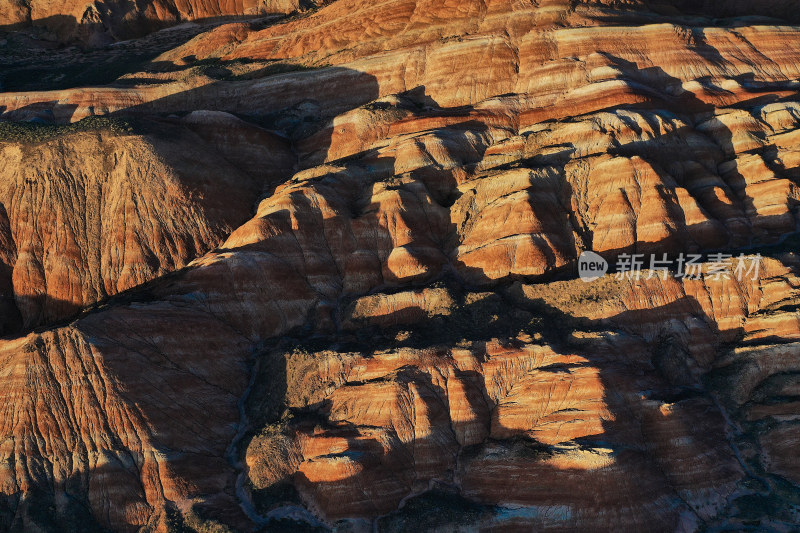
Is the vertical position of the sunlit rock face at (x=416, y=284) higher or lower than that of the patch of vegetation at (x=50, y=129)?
lower

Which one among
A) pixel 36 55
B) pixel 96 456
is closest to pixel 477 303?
pixel 96 456

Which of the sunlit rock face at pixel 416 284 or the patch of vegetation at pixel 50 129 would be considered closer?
the sunlit rock face at pixel 416 284

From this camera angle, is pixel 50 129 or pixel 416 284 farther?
pixel 50 129

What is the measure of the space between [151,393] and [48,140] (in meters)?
18.2

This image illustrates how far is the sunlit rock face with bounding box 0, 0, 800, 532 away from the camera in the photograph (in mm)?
25906

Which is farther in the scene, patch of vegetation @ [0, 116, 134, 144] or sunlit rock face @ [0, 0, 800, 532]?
patch of vegetation @ [0, 116, 134, 144]

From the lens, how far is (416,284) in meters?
34.5

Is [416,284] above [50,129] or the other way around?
the other way around

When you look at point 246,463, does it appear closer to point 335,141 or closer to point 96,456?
point 96,456

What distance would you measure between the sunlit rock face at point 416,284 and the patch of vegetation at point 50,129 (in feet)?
0.70

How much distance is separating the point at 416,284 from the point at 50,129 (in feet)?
73.7

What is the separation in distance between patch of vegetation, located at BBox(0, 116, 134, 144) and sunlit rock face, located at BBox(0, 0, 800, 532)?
21 cm

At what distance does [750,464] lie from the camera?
27016mm

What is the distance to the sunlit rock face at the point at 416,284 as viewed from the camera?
25.9 metres
